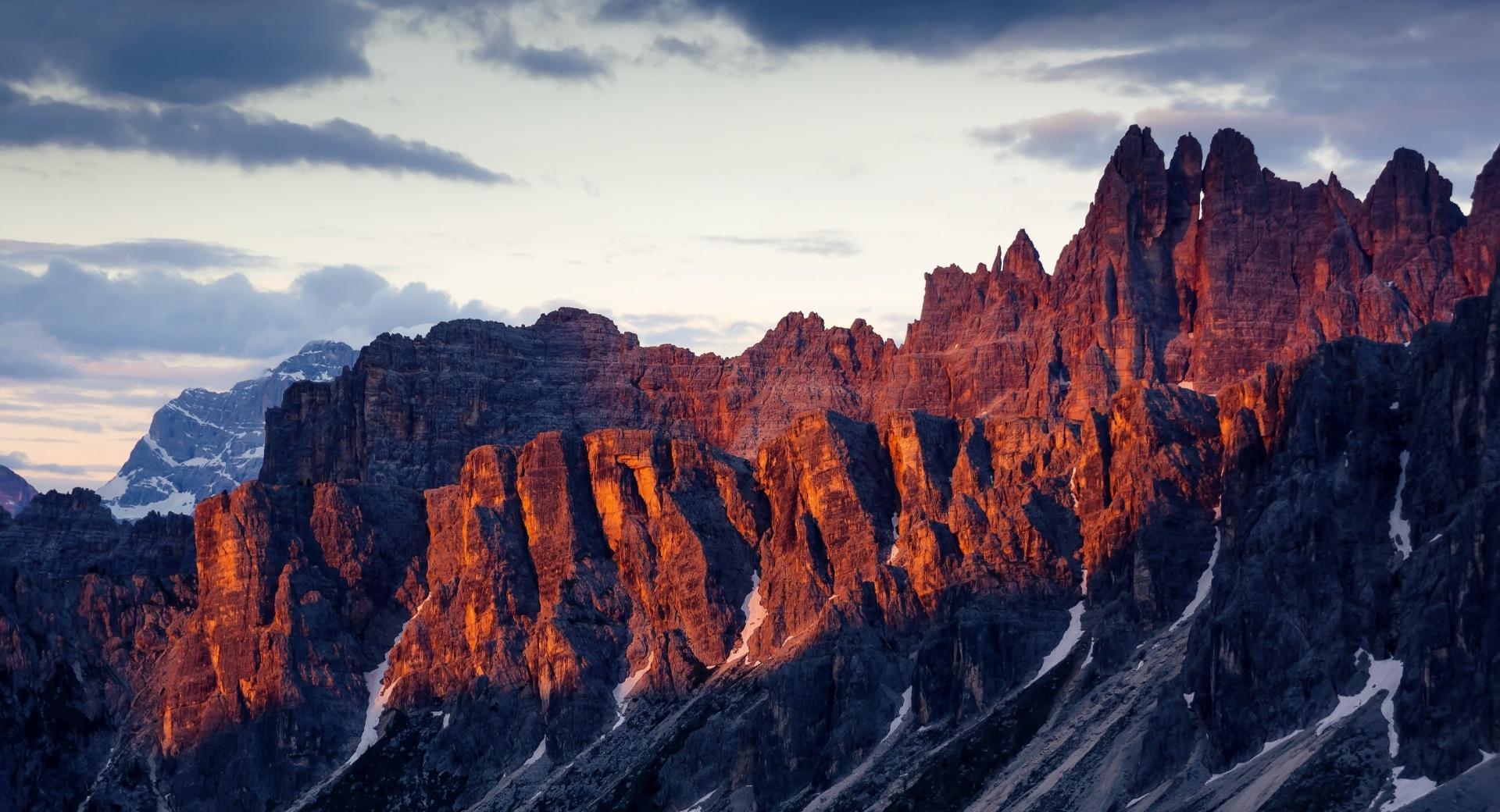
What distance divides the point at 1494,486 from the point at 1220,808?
30.6m

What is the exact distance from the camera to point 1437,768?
186 metres

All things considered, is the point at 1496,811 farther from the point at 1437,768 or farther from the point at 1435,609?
the point at 1435,609

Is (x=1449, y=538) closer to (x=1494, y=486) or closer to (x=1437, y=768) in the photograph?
(x=1494, y=486)

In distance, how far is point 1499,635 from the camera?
18912 cm

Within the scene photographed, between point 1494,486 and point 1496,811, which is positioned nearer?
point 1496,811

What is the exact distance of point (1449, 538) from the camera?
19900cm

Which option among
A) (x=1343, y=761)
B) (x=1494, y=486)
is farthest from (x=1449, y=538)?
(x=1343, y=761)

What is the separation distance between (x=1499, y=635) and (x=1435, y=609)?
22.3ft

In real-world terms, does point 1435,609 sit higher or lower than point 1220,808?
higher

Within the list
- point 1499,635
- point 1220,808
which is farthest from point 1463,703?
point 1220,808

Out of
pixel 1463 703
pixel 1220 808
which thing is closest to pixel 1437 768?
pixel 1463 703

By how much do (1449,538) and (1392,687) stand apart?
11.7m

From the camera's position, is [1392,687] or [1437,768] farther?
[1392,687]

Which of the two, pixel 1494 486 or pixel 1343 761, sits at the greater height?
pixel 1494 486
